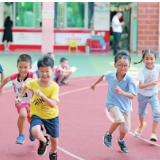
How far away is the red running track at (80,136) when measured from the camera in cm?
534

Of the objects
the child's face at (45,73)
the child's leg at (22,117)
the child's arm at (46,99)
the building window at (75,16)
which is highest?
the building window at (75,16)

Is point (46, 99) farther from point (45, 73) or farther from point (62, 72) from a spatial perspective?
point (62, 72)

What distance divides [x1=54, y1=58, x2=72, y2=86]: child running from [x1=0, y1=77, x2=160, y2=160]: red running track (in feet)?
5.65

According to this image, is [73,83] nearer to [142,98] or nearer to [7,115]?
[7,115]

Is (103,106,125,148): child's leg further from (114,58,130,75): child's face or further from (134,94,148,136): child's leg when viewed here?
(134,94,148,136): child's leg

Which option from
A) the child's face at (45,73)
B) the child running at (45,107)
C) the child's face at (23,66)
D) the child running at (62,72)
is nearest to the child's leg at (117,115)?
the child running at (45,107)

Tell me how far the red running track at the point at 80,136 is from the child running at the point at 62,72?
1724mm

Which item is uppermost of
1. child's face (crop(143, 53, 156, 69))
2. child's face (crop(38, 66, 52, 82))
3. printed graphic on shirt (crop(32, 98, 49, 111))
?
child's face (crop(143, 53, 156, 69))

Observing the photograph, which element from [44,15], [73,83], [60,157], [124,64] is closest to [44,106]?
[60,157]

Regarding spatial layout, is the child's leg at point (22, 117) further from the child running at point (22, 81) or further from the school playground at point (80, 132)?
the school playground at point (80, 132)

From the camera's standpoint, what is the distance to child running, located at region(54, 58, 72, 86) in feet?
37.1

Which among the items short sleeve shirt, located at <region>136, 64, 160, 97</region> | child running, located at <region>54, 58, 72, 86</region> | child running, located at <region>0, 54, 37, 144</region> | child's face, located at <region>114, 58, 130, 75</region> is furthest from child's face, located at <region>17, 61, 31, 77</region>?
child running, located at <region>54, 58, 72, 86</region>

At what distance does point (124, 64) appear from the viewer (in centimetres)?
525

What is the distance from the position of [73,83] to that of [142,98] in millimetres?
6004
